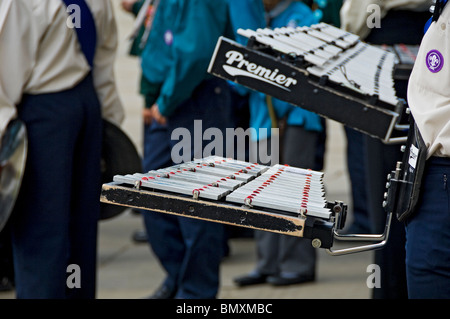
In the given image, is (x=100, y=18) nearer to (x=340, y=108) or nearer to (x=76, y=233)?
(x=76, y=233)

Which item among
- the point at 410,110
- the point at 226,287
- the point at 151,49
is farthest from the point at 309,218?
the point at 226,287

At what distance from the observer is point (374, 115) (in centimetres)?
283

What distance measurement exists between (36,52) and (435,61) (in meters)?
1.98

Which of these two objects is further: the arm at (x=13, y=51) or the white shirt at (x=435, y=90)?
the arm at (x=13, y=51)

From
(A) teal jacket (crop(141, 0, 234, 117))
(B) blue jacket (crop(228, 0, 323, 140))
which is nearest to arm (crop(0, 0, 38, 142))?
(A) teal jacket (crop(141, 0, 234, 117))

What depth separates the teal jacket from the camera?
14.2 ft

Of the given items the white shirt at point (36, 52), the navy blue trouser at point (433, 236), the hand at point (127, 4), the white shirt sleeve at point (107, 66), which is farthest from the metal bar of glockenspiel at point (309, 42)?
the hand at point (127, 4)

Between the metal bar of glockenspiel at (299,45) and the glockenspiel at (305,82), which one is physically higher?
the metal bar of glockenspiel at (299,45)

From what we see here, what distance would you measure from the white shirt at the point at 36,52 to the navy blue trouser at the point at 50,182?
0.24ft

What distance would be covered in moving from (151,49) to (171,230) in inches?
42.6

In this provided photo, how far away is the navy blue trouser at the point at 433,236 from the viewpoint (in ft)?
8.02

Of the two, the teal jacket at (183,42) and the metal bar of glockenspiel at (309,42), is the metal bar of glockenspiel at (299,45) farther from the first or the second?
the teal jacket at (183,42)

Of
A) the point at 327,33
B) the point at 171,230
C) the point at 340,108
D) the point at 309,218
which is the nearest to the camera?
the point at 309,218

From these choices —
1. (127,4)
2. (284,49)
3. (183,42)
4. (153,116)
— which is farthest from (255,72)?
(127,4)
